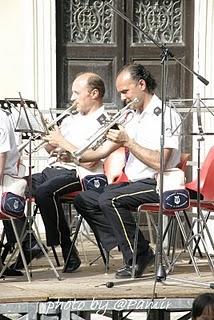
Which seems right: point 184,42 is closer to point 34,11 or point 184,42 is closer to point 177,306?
point 34,11

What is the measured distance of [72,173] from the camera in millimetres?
8703

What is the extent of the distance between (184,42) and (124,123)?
3861 mm

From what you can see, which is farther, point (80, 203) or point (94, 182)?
point (94, 182)

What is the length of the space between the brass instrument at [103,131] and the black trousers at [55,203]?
17.1 inches

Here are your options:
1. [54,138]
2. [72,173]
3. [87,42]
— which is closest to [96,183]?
[72,173]

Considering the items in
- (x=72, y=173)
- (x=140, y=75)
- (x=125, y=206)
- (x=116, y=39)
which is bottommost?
(x=125, y=206)

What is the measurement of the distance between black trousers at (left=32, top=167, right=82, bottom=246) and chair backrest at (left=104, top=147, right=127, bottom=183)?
0.25m

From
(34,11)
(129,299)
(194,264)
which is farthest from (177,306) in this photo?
(34,11)

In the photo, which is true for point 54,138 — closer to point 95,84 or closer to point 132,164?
point 132,164

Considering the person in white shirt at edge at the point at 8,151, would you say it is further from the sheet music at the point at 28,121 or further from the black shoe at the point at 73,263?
the black shoe at the point at 73,263

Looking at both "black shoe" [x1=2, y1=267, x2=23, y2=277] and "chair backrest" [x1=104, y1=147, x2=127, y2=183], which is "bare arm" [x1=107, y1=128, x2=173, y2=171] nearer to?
"chair backrest" [x1=104, y1=147, x2=127, y2=183]

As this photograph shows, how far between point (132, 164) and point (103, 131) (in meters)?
0.53

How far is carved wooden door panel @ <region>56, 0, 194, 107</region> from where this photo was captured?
11.8 meters

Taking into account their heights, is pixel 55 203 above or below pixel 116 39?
below
